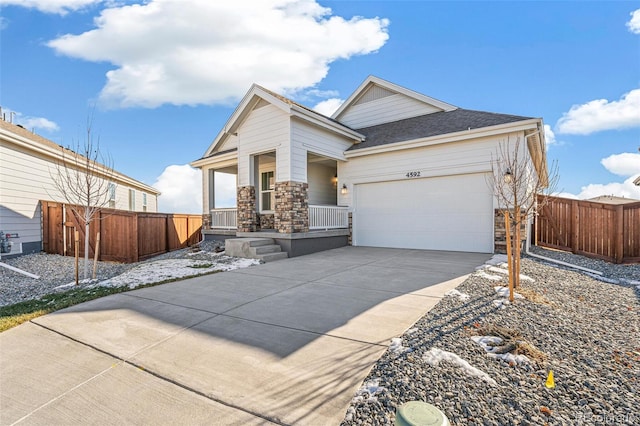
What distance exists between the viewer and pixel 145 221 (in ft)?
32.3

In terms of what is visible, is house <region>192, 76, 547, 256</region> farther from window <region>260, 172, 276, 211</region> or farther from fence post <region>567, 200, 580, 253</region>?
fence post <region>567, 200, 580, 253</region>

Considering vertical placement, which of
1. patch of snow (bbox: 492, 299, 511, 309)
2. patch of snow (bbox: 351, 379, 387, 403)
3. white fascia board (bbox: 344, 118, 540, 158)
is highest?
white fascia board (bbox: 344, 118, 540, 158)

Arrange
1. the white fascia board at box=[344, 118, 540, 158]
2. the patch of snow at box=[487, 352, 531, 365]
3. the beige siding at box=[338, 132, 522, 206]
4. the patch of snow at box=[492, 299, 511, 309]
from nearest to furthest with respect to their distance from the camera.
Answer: the patch of snow at box=[487, 352, 531, 365]
the patch of snow at box=[492, 299, 511, 309]
the white fascia board at box=[344, 118, 540, 158]
the beige siding at box=[338, 132, 522, 206]

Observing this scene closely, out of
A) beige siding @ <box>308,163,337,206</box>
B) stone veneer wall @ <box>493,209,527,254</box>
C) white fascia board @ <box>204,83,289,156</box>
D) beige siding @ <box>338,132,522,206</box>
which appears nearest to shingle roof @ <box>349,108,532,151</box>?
beige siding @ <box>338,132,522,206</box>

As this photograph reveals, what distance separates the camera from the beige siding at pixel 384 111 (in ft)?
42.3

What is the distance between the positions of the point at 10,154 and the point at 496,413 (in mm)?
13614

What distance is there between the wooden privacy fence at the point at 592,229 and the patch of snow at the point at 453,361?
834 centimetres

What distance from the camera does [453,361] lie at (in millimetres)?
2607

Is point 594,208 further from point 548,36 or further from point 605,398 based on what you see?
point 605,398

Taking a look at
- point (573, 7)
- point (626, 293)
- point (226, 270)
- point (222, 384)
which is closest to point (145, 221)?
point (226, 270)

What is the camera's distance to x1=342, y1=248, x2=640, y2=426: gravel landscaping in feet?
6.58

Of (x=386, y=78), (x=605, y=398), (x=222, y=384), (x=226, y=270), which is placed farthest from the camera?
(x=386, y=78)

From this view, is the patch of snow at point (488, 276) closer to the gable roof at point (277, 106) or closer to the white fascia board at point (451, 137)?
the white fascia board at point (451, 137)

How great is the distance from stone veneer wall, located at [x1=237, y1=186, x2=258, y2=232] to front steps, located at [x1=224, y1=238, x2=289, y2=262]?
1491mm
